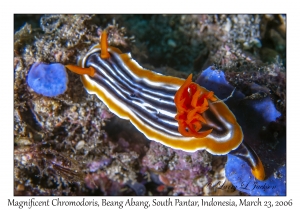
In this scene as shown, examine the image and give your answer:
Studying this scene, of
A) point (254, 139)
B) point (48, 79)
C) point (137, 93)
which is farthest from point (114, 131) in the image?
point (254, 139)

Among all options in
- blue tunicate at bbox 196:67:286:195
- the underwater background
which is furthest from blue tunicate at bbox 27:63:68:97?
blue tunicate at bbox 196:67:286:195

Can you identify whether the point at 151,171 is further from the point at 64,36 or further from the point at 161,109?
the point at 64,36

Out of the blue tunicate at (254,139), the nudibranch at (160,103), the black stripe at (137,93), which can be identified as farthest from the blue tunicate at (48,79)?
the blue tunicate at (254,139)

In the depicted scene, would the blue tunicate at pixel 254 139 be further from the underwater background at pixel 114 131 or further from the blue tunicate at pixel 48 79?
the blue tunicate at pixel 48 79

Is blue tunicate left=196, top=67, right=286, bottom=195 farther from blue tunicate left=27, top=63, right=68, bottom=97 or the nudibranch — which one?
blue tunicate left=27, top=63, right=68, bottom=97

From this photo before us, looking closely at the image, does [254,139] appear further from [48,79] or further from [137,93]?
[48,79]

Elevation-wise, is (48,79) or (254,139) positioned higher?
(48,79)
